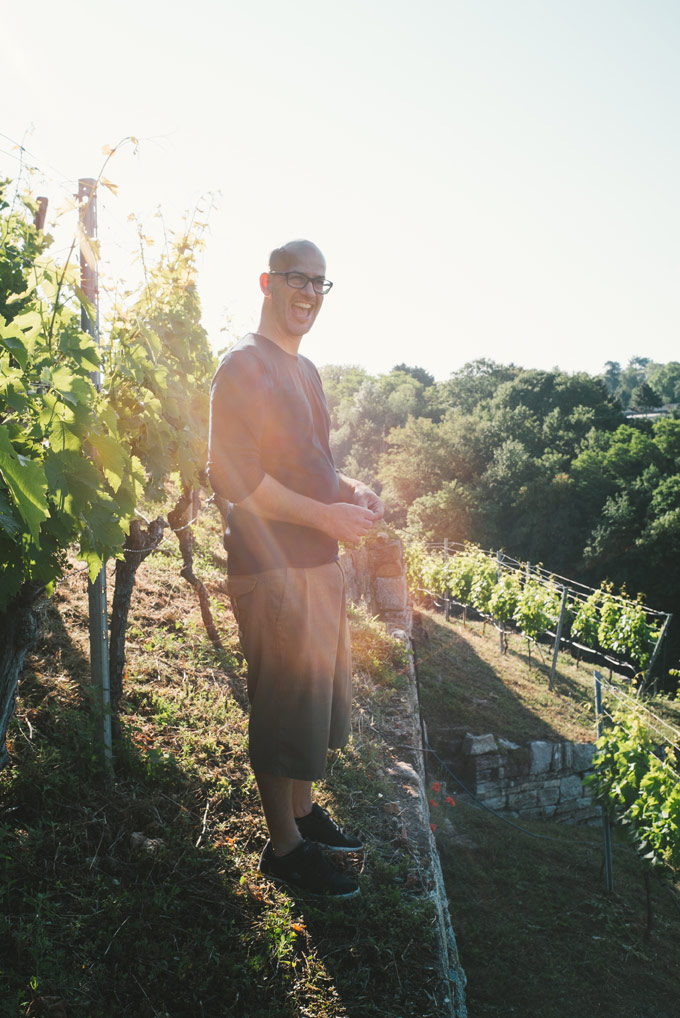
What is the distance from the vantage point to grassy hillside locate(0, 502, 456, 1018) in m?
1.59

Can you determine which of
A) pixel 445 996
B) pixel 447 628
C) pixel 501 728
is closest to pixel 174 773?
pixel 445 996

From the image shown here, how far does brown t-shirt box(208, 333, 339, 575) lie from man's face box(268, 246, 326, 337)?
0.29ft

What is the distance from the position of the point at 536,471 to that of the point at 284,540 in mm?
32249

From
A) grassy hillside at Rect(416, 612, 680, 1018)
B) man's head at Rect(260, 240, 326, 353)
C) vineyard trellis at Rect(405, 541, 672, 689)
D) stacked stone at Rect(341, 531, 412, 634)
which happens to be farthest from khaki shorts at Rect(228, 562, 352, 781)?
vineyard trellis at Rect(405, 541, 672, 689)

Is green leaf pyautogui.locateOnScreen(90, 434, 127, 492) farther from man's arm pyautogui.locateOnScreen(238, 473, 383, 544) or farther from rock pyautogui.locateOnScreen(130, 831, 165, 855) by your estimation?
rock pyautogui.locateOnScreen(130, 831, 165, 855)

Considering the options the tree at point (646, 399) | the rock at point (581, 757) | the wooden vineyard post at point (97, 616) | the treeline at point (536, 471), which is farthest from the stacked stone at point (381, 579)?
the tree at point (646, 399)

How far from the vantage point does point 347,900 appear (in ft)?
6.62

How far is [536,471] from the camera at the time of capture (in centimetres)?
3222

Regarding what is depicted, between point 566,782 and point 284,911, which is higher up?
point 284,911

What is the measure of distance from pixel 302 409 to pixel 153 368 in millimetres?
1129

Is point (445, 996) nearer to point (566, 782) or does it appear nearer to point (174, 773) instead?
point (174, 773)

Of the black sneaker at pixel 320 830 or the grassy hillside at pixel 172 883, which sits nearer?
the grassy hillside at pixel 172 883

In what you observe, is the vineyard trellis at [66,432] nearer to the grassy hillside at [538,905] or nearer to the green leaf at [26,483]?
the green leaf at [26,483]

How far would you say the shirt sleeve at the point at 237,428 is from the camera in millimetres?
1696
